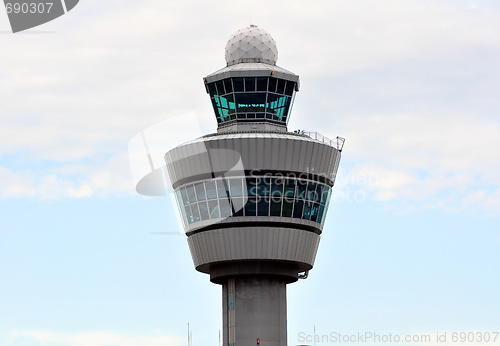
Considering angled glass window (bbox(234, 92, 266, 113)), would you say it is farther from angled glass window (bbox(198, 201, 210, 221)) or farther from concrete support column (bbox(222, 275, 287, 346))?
concrete support column (bbox(222, 275, 287, 346))

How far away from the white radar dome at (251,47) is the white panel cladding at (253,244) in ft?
47.8

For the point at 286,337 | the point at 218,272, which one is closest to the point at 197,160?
the point at 218,272

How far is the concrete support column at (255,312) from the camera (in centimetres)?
9431

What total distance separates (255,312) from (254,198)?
8809mm

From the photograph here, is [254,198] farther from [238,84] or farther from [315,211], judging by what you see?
[238,84]

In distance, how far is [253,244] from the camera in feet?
304

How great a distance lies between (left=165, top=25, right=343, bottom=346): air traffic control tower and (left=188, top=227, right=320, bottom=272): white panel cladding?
0.07 meters

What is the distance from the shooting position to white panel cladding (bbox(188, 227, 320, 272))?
A: 92.8 meters

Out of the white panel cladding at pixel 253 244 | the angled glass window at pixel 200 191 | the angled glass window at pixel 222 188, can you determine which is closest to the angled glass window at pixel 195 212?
the angled glass window at pixel 200 191

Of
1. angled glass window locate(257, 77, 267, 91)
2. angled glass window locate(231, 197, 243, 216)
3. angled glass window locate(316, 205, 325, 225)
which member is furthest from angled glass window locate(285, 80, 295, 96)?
angled glass window locate(231, 197, 243, 216)

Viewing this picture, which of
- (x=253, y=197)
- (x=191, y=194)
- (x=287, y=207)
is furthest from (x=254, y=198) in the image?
(x=191, y=194)

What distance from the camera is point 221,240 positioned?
93375 millimetres

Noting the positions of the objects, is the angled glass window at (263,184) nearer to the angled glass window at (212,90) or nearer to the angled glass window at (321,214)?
the angled glass window at (321,214)

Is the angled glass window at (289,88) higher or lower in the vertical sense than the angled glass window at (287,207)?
higher
